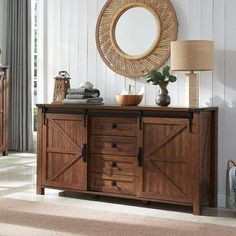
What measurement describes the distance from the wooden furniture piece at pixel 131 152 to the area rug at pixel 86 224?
13.8 inches

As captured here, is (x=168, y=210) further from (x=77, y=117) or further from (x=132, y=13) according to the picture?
(x=132, y=13)

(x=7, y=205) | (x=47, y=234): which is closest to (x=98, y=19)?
(x=7, y=205)

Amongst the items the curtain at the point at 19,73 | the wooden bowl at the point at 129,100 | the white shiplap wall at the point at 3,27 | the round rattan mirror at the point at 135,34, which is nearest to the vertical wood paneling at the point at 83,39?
the round rattan mirror at the point at 135,34

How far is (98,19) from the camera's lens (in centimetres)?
498

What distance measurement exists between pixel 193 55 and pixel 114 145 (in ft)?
3.21

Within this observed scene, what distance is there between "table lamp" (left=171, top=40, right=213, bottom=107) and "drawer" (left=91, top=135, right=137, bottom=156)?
57 cm

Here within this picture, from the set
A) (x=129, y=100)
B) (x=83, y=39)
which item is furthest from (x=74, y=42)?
(x=129, y=100)

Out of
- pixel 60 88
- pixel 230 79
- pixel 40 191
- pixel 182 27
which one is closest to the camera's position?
pixel 230 79

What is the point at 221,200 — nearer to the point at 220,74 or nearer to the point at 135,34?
the point at 220,74

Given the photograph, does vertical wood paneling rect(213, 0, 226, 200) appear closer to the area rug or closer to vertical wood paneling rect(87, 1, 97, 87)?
the area rug

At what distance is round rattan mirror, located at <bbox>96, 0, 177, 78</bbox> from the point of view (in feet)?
15.2

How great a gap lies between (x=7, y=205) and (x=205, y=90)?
1.90 metres

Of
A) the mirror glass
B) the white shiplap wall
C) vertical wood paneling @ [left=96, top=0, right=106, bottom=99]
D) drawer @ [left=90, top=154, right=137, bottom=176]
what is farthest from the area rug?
the white shiplap wall

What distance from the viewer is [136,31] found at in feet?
15.6
